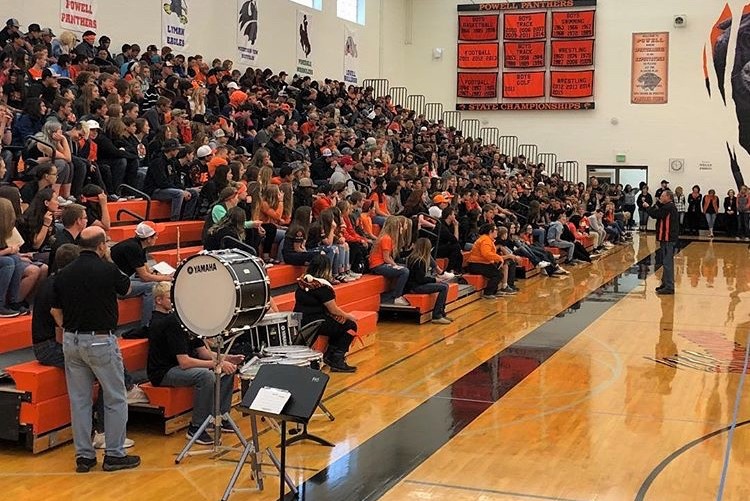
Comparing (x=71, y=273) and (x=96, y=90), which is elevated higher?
(x=96, y=90)

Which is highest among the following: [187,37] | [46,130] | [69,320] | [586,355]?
[187,37]

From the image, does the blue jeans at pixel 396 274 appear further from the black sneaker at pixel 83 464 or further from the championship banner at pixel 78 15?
the championship banner at pixel 78 15

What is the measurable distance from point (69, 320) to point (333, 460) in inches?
80.8

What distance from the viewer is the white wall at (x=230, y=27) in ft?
54.8

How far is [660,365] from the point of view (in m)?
10.1

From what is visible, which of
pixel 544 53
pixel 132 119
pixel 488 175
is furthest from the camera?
pixel 544 53

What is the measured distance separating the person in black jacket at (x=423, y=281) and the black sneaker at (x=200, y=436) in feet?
21.1

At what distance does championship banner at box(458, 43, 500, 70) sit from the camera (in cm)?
3228

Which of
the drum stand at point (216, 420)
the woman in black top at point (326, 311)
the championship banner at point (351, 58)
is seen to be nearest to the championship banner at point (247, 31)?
the championship banner at point (351, 58)

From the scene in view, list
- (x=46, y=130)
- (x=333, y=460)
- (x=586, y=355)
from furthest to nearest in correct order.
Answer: (x=586, y=355) < (x=46, y=130) < (x=333, y=460)

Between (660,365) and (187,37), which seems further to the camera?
(187,37)

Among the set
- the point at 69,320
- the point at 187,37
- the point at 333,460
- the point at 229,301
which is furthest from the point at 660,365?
the point at 187,37

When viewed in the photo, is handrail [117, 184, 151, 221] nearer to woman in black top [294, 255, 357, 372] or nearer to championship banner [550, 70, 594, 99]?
woman in black top [294, 255, 357, 372]

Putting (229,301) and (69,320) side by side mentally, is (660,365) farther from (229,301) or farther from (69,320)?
(69,320)
